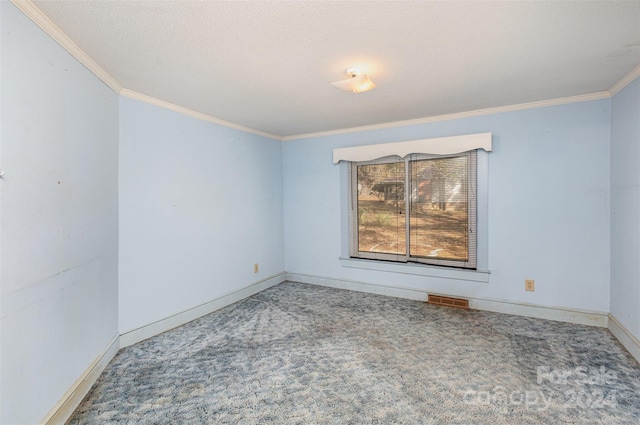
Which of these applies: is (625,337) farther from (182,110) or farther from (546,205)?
(182,110)

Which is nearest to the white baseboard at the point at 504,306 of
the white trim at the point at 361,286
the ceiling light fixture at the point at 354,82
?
the white trim at the point at 361,286

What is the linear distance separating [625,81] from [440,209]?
191 centimetres

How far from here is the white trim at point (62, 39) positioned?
150cm

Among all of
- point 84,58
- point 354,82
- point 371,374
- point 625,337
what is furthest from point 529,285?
point 84,58

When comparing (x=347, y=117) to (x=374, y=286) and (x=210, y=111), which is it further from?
(x=374, y=286)

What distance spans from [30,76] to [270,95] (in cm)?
167

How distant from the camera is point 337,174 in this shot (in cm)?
431

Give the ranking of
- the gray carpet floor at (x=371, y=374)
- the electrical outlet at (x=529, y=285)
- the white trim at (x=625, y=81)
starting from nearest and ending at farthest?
1. the gray carpet floor at (x=371, y=374)
2. the white trim at (x=625, y=81)
3. the electrical outlet at (x=529, y=285)

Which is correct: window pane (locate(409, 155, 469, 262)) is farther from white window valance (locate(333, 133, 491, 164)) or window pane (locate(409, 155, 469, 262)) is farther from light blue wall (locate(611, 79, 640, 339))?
light blue wall (locate(611, 79, 640, 339))

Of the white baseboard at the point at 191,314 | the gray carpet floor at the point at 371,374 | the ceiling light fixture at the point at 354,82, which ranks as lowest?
the gray carpet floor at the point at 371,374

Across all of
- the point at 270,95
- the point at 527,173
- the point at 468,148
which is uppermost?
the point at 270,95

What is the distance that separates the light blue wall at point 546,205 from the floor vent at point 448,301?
0.28 ft

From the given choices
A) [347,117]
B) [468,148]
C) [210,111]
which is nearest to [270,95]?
[210,111]

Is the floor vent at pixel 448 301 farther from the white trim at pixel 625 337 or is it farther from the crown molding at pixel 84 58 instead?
the crown molding at pixel 84 58
